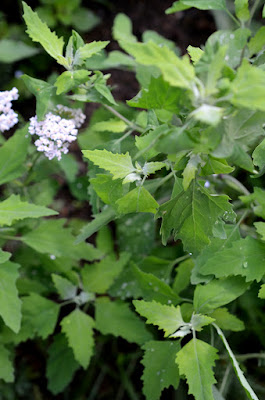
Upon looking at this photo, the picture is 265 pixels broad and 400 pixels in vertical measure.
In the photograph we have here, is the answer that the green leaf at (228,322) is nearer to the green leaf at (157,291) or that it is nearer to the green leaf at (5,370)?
the green leaf at (157,291)

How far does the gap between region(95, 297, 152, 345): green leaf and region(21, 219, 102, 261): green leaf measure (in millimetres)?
182

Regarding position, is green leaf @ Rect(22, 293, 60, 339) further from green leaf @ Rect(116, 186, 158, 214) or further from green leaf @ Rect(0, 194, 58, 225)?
green leaf @ Rect(116, 186, 158, 214)

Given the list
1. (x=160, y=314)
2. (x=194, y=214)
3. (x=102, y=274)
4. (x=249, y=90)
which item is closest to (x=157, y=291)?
(x=160, y=314)

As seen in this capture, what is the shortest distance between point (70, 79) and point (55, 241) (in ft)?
1.75

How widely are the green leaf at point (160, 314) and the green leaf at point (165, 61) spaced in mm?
587

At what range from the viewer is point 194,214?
3.27 ft

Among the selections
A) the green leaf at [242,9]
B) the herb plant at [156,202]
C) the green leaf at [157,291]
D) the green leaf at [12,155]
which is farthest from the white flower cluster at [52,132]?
the green leaf at [242,9]

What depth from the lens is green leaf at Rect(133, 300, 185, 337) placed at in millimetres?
1098

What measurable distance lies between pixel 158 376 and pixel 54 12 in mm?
1815

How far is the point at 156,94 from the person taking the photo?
2.83ft

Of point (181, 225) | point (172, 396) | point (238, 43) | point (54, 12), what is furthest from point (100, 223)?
point (54, 12)

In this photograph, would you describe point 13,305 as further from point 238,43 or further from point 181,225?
point 238,43

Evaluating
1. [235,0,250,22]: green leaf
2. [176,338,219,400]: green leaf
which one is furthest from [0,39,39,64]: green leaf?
[176,338,219,400]: green leaf

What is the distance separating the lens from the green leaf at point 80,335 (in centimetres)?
134
